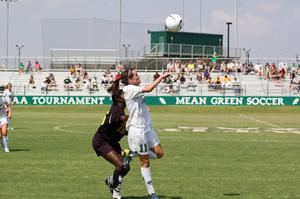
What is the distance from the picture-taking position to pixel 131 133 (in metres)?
11.8

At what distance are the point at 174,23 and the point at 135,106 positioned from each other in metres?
64.9

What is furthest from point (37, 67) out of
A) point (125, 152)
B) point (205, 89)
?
point (125, 152)

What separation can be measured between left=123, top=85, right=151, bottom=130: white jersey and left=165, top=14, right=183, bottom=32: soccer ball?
211 ft

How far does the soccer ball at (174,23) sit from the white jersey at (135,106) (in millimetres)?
64460

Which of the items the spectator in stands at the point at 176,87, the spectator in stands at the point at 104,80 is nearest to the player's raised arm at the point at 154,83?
the spectator in stands at the point at 176,87

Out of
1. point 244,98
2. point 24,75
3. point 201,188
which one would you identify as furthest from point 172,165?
point 24,75

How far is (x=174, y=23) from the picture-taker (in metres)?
76.1

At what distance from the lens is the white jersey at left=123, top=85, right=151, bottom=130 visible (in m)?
11.7

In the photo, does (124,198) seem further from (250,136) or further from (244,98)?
(244,98)

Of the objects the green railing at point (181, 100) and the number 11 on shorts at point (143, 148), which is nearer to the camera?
the number 11 on shorts at point (143, 148)

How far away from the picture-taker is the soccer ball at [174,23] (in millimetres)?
75938

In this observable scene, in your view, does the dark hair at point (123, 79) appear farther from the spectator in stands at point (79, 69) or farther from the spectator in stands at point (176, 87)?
the spectator in stands at point (79, 69)

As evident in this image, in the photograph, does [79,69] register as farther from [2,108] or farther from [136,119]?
[136,119]

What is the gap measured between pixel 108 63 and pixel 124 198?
59.6 metres
